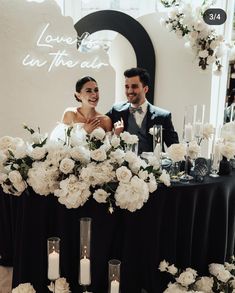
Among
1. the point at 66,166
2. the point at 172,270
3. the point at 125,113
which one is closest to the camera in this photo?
the point at 66,166

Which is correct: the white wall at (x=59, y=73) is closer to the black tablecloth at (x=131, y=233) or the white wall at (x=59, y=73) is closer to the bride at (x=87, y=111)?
the bride at (x=87, y=111)

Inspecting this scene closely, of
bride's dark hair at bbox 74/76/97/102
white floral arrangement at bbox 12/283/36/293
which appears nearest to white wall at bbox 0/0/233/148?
bride's dark hair at bbox 74/76/97/102

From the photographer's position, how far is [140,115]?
3.45 m

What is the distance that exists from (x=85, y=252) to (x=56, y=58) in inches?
101

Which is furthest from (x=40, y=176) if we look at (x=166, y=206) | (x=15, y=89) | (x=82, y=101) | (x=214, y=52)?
(x=214, y=52)

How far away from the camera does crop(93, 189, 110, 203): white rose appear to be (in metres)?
1.87

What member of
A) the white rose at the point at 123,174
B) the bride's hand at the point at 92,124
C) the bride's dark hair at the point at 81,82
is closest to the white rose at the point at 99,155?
the white rose at the point at 123,174

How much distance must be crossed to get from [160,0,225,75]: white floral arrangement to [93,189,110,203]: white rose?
7.65ft

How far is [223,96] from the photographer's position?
13.6 ft

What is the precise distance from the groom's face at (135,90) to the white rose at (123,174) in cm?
169

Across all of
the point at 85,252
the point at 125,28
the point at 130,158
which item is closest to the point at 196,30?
the point at 125,28

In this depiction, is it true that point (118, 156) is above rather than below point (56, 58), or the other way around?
below

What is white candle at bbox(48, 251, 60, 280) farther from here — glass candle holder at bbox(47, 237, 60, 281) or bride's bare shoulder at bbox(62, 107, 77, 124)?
bride's bare shoulder at bbox(62, 107, 77, 124)

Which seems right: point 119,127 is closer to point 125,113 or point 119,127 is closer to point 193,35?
point 125,113
